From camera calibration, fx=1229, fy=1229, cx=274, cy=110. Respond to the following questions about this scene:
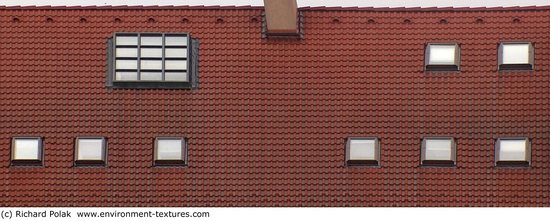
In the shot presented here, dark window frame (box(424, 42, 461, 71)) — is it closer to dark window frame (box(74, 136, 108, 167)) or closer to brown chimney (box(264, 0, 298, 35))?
brown chimney (box(264, 0, 298, 35))

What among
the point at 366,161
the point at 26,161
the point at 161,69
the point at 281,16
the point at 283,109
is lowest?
the point at 26,161

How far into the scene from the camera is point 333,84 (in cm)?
3127

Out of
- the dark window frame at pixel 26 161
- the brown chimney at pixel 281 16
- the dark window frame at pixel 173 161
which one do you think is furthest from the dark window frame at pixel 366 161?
the dark window frame at pixel 26 161

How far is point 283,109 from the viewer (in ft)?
102

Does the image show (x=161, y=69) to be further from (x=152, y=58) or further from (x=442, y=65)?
(x=442, y=65)

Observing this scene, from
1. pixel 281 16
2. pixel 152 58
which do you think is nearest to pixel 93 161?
pixel 152 58

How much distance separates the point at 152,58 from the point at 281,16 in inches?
136

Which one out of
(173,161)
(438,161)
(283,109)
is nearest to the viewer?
(438,161)

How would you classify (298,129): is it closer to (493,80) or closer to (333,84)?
(333,84)

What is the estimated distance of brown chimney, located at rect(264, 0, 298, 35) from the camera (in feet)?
101

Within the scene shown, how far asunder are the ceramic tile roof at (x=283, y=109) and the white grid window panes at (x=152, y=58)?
38 centimetres

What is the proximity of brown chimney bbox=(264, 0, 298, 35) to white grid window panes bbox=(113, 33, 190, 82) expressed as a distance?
2187 millimetres

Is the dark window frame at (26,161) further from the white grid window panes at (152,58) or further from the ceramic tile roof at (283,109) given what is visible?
the white grid window panes at (152,58)

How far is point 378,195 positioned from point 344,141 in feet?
→ 5.26
